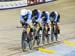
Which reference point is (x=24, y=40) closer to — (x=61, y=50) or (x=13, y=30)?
(x=61, y=50)

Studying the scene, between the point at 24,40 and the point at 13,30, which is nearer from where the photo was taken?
the point at 24,40

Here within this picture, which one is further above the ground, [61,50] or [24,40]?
[24,40]

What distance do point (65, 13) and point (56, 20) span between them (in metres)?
12.2

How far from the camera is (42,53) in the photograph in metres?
11.6

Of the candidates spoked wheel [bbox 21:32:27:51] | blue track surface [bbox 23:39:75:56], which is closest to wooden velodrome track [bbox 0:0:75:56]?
spoked wheel [bbox 21:32:27:51]

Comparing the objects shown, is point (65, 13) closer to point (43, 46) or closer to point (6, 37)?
point (6, 37)

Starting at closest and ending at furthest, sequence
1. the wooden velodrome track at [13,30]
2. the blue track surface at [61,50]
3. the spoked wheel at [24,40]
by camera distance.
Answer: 1. the blue track surface at [61,50]
2. the spoked wheel at [24,40]
3. the wooden velodrome track at [13,30]

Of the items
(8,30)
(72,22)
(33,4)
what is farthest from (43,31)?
(33,4)

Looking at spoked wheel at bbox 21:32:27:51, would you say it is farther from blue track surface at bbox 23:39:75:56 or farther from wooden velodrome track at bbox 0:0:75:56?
blue track surface at bbox 23:39:75:56

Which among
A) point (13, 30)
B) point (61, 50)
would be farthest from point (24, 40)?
point (13, 30)

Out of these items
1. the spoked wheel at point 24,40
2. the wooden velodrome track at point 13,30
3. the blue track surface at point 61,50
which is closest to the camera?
the blue track surface at point 61,50

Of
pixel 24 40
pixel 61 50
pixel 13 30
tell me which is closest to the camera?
pixel 24 40

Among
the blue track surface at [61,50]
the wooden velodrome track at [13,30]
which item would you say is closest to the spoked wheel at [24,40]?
the wooden velodrome track at [13,30]

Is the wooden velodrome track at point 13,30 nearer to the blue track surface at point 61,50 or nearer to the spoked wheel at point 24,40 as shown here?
the spoked wheel at point 24,40
